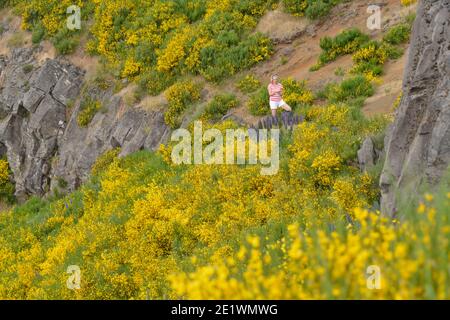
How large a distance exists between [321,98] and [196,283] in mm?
11809

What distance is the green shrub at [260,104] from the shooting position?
49.7 feet

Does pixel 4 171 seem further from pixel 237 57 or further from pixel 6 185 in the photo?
pixel 237 57

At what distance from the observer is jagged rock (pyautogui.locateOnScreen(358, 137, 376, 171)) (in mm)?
9072

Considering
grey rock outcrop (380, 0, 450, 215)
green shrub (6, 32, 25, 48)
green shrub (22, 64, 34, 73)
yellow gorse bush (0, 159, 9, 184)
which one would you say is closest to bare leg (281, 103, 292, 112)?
grey rock outcrop (380, 0, 450, 215)

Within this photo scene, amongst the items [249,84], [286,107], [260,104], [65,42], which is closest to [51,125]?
[65,42]

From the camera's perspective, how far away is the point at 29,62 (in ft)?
77.8

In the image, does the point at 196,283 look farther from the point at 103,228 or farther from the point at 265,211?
the point at 103,228

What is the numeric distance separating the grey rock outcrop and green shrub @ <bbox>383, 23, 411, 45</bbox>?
7.62 meters

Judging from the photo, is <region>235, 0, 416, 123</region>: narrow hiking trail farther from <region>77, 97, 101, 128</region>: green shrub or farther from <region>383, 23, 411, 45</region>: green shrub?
<region>77, 97, 101, 128</region>: green shrub

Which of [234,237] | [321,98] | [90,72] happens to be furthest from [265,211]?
[90,72]

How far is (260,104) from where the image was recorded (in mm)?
15320

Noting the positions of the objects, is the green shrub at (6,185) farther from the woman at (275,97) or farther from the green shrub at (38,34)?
the woman at (275,97)

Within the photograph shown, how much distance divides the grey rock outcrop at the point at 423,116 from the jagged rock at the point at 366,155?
4.60ft
